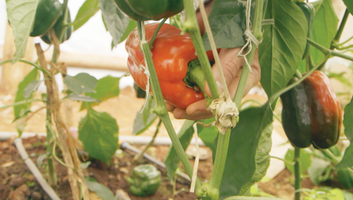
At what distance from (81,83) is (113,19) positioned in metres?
0.23

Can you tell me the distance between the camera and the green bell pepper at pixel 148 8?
30cm

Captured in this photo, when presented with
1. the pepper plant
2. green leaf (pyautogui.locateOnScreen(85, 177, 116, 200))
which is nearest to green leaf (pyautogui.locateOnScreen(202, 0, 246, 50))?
the pepper plant

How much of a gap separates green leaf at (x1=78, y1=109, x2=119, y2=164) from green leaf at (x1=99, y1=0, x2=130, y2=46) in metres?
0.55

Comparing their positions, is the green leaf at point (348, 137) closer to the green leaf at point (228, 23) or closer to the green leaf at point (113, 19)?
the green leaf at point (228, 23)

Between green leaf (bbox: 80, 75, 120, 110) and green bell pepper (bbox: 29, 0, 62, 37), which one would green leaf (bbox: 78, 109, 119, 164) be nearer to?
green leaf (bbox: 80, 75, 120, 110)

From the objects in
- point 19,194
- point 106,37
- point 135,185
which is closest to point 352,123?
point 135,185

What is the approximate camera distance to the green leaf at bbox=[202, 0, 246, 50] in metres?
0.33

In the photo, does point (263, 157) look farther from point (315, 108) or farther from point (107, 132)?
point (107, 132)

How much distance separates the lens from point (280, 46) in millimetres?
414

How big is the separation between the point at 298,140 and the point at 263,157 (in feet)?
0.81

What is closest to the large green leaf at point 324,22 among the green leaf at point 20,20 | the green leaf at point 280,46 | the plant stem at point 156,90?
the green leaf at point 280,46

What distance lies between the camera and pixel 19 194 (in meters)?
0.79

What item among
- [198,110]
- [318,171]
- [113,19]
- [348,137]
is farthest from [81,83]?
[318,171]

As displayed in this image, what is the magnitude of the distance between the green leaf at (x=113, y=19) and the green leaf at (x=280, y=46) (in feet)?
0.79
